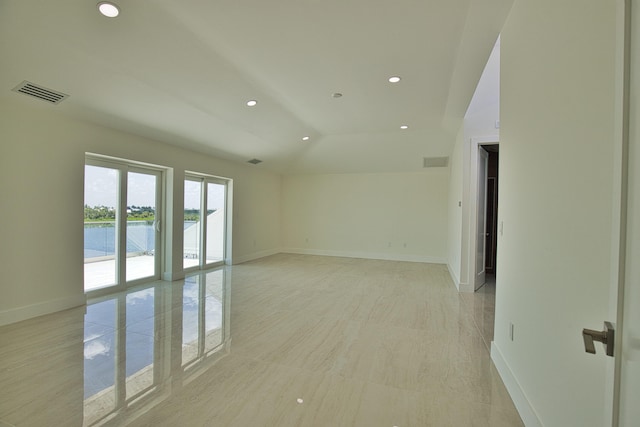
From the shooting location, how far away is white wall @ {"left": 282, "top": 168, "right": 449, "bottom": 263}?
761cm

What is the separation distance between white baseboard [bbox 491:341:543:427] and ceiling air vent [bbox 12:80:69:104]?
496cm

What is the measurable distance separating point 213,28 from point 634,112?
2.92 metres

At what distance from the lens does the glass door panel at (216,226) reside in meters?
6.69

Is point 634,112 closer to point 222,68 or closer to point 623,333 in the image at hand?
point 623,333

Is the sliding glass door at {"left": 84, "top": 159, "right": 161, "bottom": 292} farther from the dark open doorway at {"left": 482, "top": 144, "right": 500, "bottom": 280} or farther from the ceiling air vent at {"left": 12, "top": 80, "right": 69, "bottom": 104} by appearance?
the dark open doorway at {"left": 482, "top": 144, "right": 500, "bottom": 280}

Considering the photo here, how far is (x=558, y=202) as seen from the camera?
1.47 meters

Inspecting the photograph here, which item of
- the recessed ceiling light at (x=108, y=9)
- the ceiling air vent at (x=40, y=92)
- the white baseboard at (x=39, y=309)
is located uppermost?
the recessed ceiling light at (x=108, y=9)

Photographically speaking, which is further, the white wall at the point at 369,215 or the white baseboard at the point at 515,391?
the white wall at the point at 369,215

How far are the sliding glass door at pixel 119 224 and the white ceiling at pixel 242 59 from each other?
74 cm

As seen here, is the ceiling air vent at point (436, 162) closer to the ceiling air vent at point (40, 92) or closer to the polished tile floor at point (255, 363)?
the polished tile floor at point (255, 363)

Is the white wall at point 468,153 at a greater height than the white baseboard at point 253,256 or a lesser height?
greater

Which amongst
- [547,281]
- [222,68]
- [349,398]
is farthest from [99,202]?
[547,281]

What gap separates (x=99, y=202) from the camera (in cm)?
428

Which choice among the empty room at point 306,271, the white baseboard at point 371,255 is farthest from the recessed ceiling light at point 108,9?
the white baseboard at point 371,255
